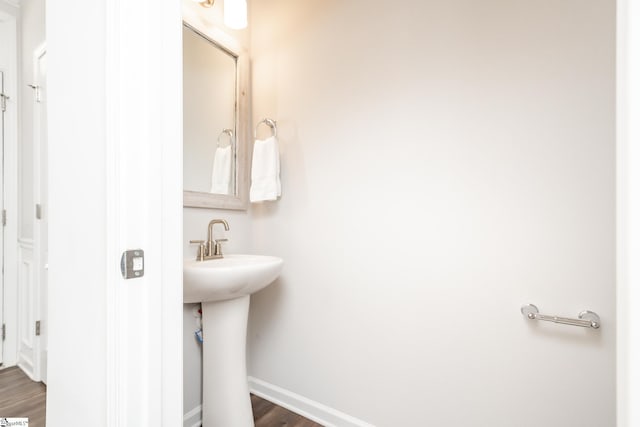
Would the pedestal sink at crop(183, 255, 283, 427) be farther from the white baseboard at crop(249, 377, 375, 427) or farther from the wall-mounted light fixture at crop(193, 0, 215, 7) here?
the wall-mounted light fixture at crop(193, 0, 215, 7)

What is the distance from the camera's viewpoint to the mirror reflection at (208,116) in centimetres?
155

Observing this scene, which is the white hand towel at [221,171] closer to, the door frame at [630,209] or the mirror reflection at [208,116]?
the mirror reflection at [208,116]

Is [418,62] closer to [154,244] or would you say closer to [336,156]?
[336,156]

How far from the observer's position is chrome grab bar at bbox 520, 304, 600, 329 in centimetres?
97

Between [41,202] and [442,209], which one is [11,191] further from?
[442,209]

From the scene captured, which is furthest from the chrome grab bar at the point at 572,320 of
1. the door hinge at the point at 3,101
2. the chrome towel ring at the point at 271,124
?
the door hinge at the point at 3,101

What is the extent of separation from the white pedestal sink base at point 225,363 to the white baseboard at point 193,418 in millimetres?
→ 144

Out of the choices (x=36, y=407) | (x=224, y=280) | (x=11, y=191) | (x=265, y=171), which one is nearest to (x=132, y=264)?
(x=224, y=280)

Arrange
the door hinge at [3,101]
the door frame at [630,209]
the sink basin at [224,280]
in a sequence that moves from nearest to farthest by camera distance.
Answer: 1. the door frame at [630,209]
2. the sink basin at [224,280]
3. the door hinge at [3,101]

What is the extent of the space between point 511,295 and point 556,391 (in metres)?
0.34

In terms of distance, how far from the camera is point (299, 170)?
1695 millimetres

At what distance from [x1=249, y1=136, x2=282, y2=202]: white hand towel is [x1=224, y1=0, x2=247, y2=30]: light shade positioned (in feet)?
2.04

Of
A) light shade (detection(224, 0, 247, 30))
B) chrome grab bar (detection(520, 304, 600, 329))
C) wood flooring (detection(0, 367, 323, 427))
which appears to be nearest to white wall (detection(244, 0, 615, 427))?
chrome grab bar (detection(520, 304, 600, 329))

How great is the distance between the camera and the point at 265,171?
5.62 feet
